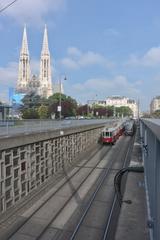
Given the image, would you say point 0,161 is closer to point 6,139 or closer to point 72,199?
point 6,139

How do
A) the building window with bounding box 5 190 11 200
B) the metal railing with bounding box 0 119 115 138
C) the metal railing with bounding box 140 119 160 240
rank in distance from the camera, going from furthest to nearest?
the metal railing with bounding box 0 119 115 138 → the building window with bounding box 5 190 11 200 → the metal railing with bounding box 140 119 160 240

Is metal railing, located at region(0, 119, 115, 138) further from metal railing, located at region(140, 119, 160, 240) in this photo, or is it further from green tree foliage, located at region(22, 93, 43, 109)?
green tree foliage, located at region(22, 93, 43, 109)

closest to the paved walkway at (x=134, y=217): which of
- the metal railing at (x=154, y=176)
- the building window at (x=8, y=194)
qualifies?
the metal railing at (x=154, y=176)

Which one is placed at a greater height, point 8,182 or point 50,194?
point 8,182

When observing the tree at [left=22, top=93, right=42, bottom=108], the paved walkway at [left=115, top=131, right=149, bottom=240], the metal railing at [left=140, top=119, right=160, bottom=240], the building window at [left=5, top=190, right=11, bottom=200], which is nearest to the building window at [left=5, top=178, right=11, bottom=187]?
the building window at [left=5, top=190, right=11, bottom=200]

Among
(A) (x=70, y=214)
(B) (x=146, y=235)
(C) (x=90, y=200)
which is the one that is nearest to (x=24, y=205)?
(A) (x=70, y=214)

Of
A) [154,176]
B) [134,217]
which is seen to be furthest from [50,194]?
[154,176]

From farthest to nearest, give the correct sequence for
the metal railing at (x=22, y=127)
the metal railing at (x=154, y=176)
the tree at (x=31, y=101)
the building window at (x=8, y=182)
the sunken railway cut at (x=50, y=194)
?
the tree at (x=31, y=101) < the metal railing at (x=22, y=127) < the building window at (x=8, y=182) < the sunken railway cut at (x=50, y=194) < the metal railing at (x=154, y=176)

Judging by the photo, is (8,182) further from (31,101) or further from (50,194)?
(31,101)

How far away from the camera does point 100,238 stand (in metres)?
13.3

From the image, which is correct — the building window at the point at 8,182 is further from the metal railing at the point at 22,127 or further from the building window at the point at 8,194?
the metal railing at the point at 22,127

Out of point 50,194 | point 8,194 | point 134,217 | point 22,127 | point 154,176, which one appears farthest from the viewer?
point 50,194

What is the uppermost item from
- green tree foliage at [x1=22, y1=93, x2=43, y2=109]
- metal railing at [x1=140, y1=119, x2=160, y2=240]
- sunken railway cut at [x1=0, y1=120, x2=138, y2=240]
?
green tree foliage at [x1=22, y1=93, x2=43, y2=109]

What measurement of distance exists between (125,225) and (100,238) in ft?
5.22
